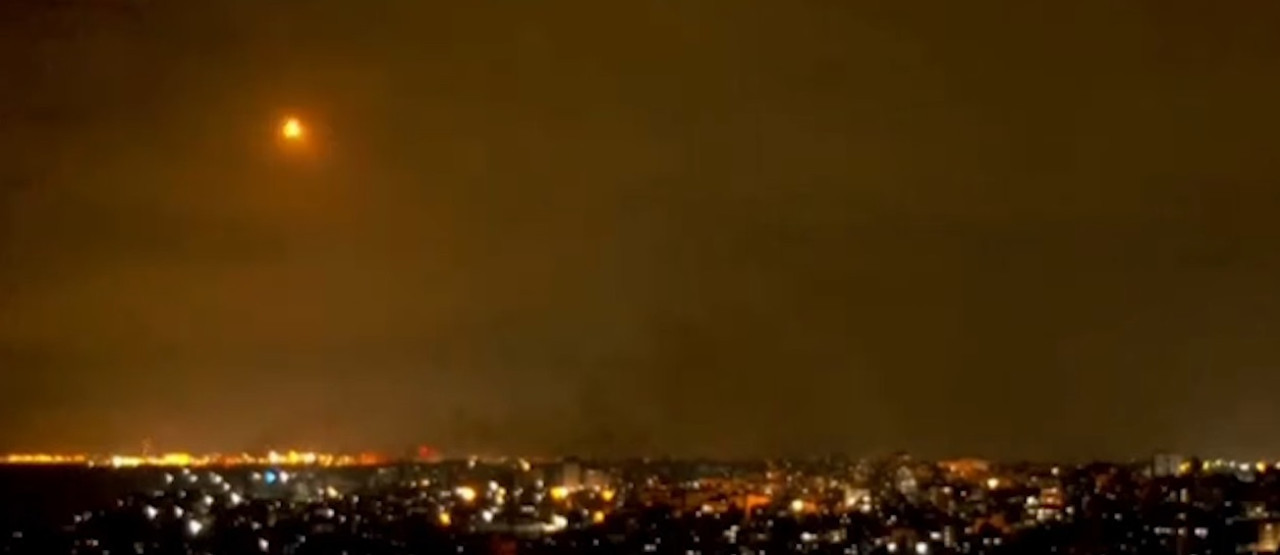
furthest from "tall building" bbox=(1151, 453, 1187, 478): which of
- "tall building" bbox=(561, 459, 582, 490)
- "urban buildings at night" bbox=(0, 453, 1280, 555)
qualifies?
"tall building" bbox=(561, 459, 582, 490)

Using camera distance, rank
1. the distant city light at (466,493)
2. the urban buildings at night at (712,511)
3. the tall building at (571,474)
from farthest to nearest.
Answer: the tall building at (571,474), the distant city light at (466,493), the urban buildings at night at (712,511)

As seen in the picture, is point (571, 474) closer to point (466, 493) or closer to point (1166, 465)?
point (466, 493)

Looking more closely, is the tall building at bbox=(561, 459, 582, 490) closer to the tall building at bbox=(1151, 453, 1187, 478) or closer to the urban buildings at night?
the urban buildings at night

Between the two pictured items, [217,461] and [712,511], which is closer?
[712,511]

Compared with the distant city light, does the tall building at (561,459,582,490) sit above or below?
above

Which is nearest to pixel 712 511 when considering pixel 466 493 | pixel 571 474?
pixel 466 493

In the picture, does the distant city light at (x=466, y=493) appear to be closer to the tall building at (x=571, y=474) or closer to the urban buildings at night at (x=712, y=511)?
the urban buildings at night at (x=712, y=511)

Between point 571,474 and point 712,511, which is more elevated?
point 571,474

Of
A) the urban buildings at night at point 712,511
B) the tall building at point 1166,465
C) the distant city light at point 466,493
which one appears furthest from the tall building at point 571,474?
Result: the tall building at point 1166,465

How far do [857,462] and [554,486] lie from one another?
8.25 m

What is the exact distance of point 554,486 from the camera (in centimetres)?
5169

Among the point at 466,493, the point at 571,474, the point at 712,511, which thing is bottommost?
the point at 712,511

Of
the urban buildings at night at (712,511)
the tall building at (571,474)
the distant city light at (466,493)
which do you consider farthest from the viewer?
the tall building at (571,474)

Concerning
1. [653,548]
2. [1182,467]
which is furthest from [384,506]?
[1182,467]
